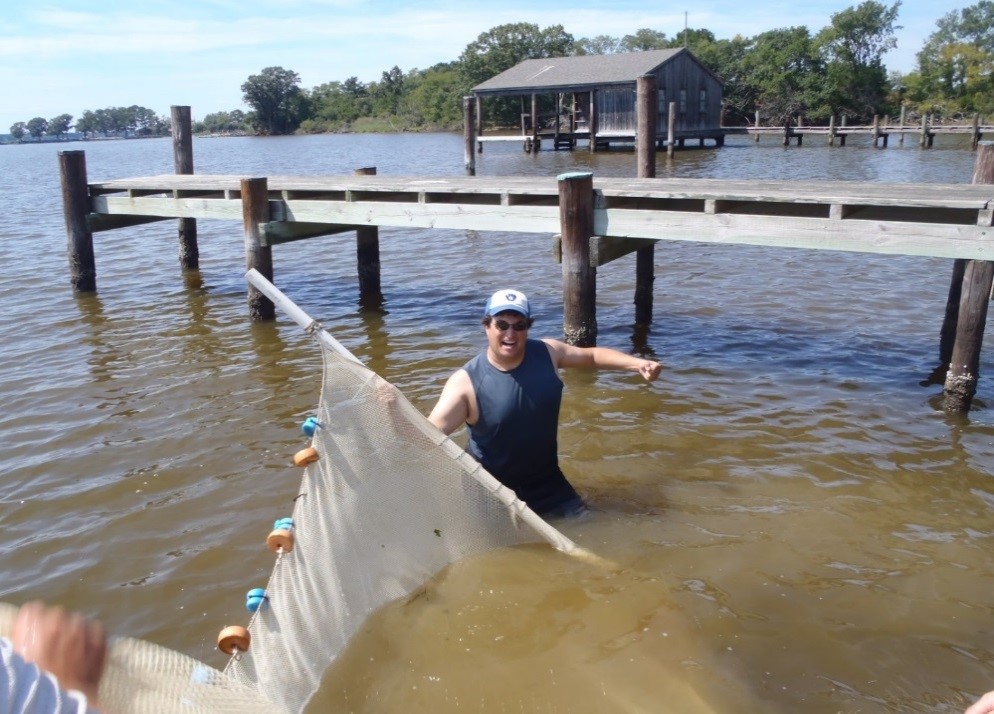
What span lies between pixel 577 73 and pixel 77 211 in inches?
1383

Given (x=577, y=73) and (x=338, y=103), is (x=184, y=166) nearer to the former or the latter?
(x=577, y=73)

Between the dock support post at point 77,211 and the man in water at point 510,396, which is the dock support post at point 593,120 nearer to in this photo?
the dock support post at point 77,211

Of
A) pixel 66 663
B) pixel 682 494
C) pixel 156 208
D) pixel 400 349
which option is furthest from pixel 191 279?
pixel 66 663

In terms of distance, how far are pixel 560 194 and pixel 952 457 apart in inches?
Answer: 169

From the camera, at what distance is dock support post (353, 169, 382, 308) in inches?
502

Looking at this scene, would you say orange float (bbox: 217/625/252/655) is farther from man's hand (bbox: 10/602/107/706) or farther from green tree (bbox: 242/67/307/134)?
green tree (bbox: 242/67/307/134)

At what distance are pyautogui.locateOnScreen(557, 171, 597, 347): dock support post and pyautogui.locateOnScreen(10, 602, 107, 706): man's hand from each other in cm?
728

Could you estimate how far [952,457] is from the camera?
6.91 meters

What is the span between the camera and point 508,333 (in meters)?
4.80

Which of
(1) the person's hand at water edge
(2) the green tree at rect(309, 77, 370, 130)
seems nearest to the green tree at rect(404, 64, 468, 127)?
(2) the green tree at rect(309, 77, 370, 130)

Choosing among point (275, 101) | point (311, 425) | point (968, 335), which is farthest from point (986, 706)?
point (275, 101)

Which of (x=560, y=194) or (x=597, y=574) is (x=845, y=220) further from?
(x=597, y=574)

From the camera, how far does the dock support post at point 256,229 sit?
36.9 ft

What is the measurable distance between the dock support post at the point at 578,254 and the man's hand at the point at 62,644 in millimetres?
7281
